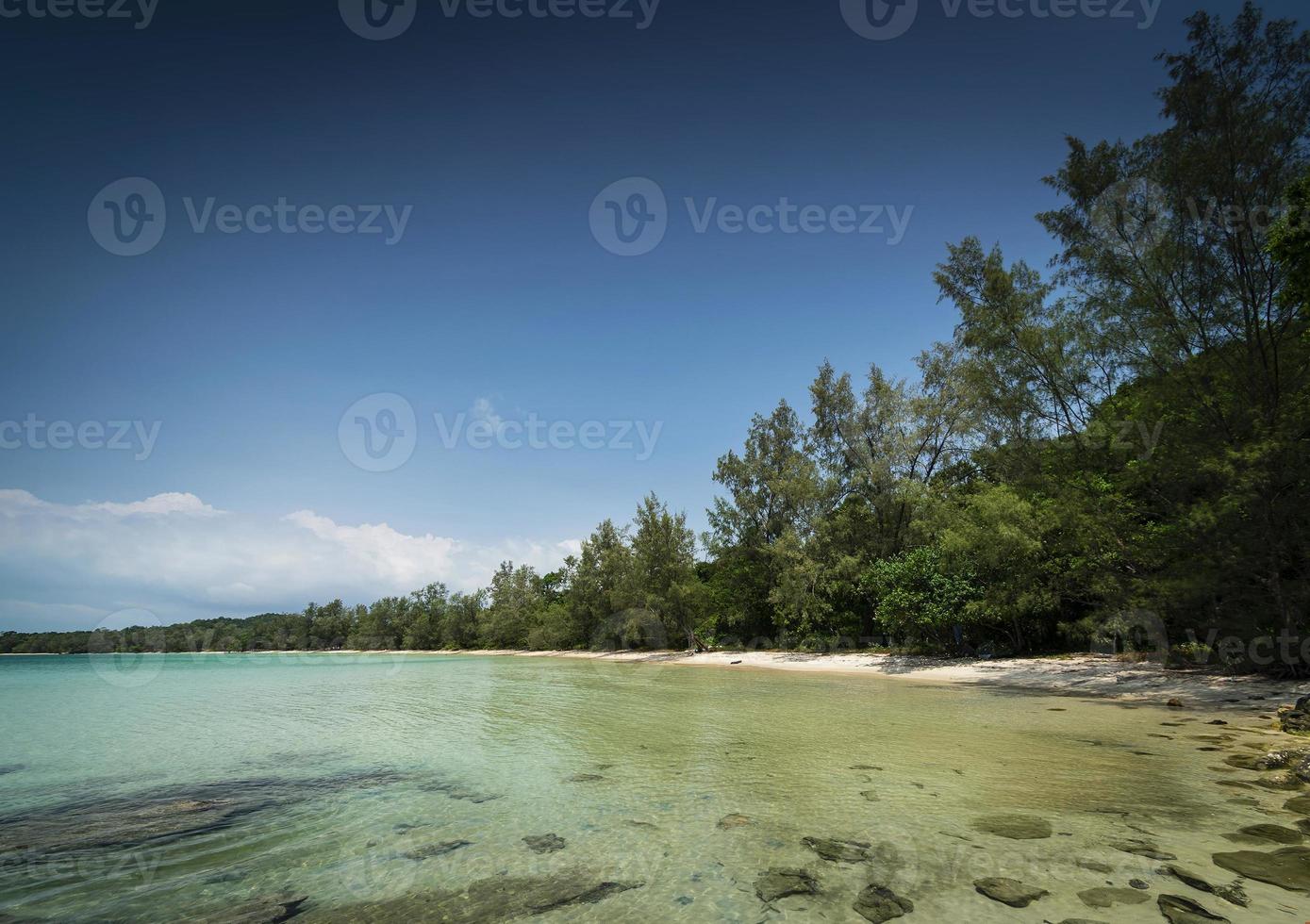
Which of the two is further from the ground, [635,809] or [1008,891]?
[1008,891]

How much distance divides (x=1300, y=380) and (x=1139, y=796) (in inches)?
653

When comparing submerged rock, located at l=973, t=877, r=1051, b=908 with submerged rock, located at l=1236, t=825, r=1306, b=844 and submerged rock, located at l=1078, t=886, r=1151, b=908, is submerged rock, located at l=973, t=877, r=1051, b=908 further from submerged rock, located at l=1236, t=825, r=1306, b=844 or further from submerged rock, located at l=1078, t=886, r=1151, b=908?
submerged rock, located at l=1236, t=825, r=1306, b=844

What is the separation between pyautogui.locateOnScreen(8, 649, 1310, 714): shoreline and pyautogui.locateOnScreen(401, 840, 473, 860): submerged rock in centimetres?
1953

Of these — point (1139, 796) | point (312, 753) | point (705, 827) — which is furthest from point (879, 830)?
point (312, 753)

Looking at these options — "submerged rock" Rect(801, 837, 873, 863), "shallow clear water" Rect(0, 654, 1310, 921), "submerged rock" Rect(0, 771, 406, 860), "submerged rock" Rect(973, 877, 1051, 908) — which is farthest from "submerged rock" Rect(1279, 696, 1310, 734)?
"submerged rock" Rect(0, 771, 406, 860)

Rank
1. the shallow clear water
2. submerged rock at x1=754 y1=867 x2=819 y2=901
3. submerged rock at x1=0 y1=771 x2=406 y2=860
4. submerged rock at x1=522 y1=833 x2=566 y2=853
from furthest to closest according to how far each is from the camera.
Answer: submerged rock at x1=0 y1=771 x2=406 y2=860 < submerged rock at x1=522 y1=833 x2=566 y2=853 < the shallow clear water < submerged rock at x1=754 y1=867 x2=819 y2=901

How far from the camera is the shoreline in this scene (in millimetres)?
16562

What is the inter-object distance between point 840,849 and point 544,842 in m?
3.86

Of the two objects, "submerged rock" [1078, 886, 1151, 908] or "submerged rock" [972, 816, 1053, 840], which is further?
"submerged rock" [972, 816, 1053, 840]

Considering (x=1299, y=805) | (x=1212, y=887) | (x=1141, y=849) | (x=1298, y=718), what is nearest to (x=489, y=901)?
(x=1212, y=887)

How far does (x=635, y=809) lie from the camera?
29.4 ft

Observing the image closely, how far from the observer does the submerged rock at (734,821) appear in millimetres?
7997

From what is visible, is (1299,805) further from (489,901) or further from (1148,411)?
(1148,411)

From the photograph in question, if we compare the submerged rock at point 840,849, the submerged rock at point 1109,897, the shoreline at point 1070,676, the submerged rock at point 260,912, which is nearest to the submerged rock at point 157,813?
the submerged rock at point 260,912
